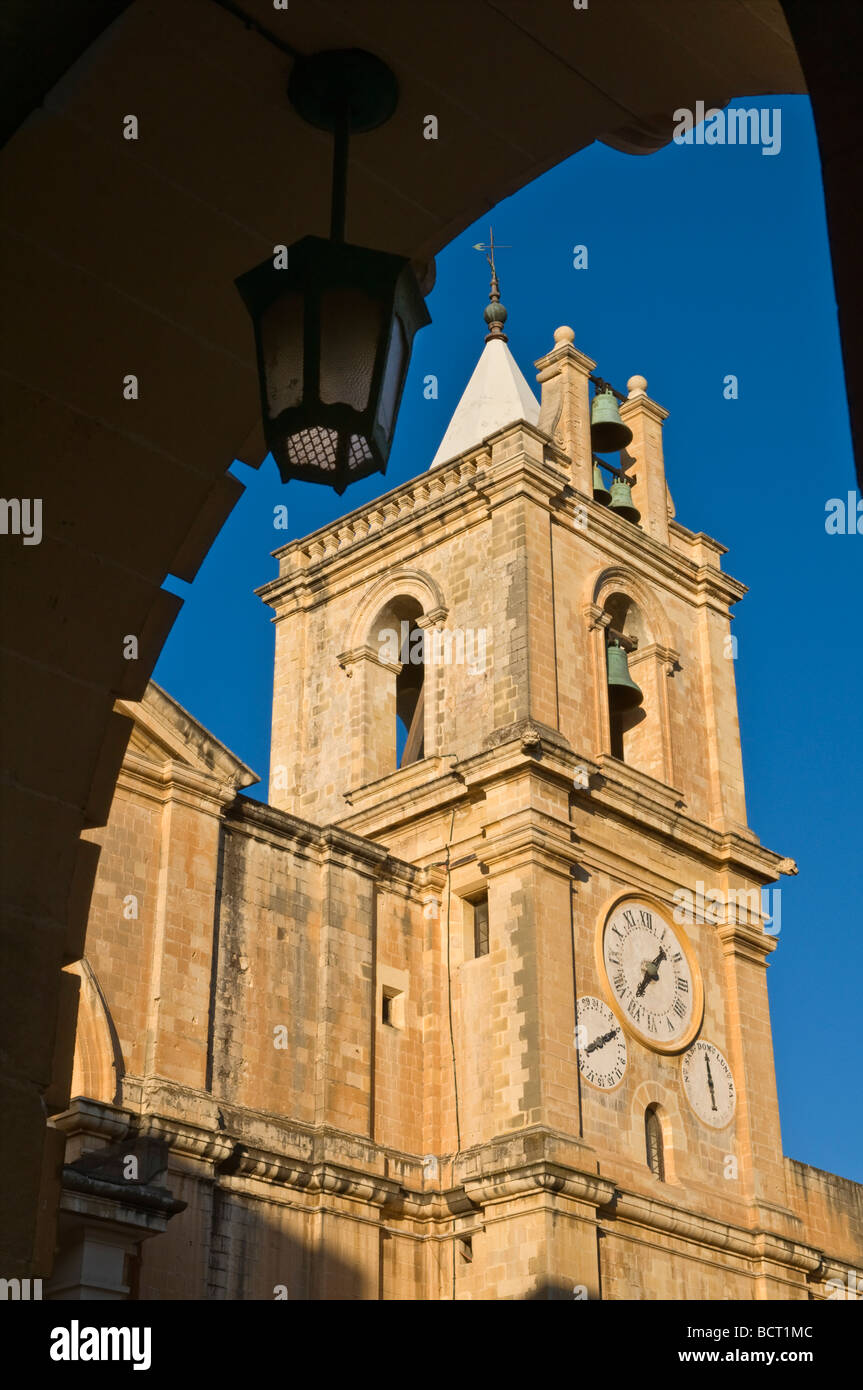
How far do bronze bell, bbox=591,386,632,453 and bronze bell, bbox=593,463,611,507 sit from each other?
484 mm

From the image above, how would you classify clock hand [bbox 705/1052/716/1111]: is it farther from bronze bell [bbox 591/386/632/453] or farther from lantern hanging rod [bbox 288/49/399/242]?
lantern hanging rod [bbox 288/49/399/242]

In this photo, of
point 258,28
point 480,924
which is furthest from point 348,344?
point 480,924

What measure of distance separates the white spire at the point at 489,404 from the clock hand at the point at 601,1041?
972 cm

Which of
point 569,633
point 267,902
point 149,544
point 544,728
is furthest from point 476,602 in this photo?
point 149,544

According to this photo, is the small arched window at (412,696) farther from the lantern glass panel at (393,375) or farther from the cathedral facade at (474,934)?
the lantern glass panel at (393,375)

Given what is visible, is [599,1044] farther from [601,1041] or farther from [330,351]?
[330,351]

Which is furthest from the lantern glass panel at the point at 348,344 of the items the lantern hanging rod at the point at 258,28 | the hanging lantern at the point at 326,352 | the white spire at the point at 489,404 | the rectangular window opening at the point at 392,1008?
the white spire at the point at 489,404

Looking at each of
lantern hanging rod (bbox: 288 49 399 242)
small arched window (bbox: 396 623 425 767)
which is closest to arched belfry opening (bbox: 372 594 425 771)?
small arched window (bbox: 396 623 425 767)

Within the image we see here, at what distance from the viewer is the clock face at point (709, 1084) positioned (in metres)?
23.5

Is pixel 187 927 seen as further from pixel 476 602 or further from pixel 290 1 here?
pixel 290 1

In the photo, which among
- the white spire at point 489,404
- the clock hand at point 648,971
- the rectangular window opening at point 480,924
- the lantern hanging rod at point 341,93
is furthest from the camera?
the white spire at point 489,404

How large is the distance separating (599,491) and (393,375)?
76.5ft

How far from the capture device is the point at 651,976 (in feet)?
77.2

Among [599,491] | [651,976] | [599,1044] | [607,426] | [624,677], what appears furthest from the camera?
[607,426]
